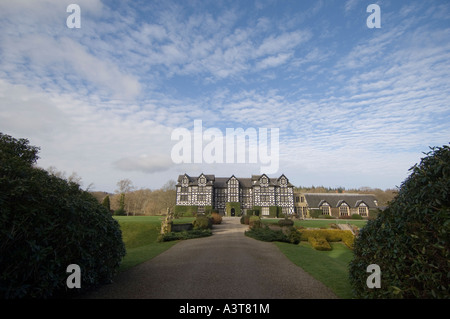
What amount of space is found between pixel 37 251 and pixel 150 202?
233ft

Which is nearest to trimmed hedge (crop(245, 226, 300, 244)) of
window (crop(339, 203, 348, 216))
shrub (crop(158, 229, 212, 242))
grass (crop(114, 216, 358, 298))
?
grass (crop(114, 216, 358, 298))

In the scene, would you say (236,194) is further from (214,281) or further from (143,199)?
(214,281)

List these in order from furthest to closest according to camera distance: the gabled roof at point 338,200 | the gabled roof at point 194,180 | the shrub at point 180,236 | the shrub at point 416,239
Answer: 1. the gabled roof at point 338,200
2. the gabled roof at point 194,180
3. the shrub at point 180,236
4. the shrub at point 416,239

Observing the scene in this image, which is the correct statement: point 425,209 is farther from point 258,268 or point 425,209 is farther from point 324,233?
point 324,233

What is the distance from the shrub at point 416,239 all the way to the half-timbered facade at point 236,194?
46503 millimetres

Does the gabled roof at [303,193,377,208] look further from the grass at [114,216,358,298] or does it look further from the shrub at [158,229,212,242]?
the shrub at [158,229,212,242]

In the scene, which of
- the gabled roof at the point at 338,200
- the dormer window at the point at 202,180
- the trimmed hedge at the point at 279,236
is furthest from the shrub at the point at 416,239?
the gabled roof at the point at 338,200

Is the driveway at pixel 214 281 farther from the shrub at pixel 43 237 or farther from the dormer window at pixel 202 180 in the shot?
the dormer window at pixel 202 180

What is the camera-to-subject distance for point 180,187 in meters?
53.5

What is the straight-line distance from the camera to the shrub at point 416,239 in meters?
4.36

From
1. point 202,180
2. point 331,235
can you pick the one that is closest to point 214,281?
point 331,235

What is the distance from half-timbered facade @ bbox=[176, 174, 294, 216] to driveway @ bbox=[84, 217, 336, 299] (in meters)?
40.8

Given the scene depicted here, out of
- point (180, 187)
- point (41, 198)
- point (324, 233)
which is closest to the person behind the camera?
point (41, 198)
